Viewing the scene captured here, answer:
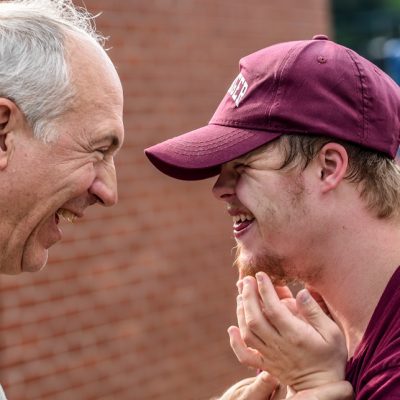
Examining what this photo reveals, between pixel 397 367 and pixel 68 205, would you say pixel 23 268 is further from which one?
pixel 397 367

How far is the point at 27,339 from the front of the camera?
555 centimetres

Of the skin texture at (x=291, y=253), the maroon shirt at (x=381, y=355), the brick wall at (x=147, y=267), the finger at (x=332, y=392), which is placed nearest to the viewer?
the maroon shirt at (x=381, y=355)

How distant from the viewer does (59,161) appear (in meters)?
2.73

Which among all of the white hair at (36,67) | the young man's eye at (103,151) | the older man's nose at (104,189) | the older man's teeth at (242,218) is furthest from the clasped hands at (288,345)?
the white hair at (36,67)

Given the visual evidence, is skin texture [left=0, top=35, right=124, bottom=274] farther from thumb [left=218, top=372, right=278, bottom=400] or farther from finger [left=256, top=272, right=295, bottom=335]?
thumb [left=218, top=372, right=278, bottom=400]

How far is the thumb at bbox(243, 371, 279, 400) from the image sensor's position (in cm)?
286

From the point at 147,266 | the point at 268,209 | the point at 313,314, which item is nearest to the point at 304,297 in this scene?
the point at 313,314

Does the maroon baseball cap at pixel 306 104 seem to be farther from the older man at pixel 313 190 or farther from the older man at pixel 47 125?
the older man at pixel 47 125

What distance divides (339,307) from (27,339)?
10.5 feet

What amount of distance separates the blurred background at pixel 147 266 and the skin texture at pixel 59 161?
255 cm

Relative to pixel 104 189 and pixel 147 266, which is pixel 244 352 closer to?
pixel 104 189

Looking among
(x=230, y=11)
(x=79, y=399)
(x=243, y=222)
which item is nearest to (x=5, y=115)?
(x=243, y=222)

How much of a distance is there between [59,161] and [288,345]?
0.86m

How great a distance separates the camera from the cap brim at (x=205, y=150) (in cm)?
275
